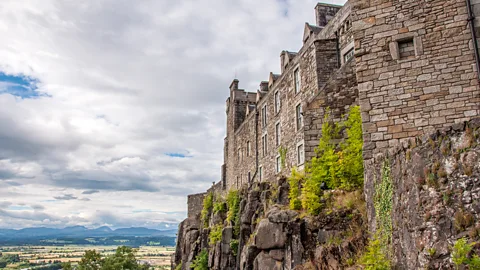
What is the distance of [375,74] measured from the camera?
12.1 metres

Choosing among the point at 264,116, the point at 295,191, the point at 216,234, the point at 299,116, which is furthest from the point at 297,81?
the point at 216,234

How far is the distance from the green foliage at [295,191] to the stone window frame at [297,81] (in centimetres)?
774

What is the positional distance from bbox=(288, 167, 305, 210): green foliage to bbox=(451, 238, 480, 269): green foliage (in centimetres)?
913

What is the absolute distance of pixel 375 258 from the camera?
9648 mm

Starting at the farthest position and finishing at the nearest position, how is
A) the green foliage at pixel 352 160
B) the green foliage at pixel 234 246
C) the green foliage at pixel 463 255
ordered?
the green foliage at pixel 234 246
the green foliage at pixel 352 160
the green foliage at pixel 463 255

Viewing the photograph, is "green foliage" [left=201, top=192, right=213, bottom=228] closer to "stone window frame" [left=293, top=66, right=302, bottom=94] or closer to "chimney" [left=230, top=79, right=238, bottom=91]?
"chimney" [left=230, top=79, right=238, bottom=91]

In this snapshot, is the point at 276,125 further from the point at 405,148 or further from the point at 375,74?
the point at 405,148

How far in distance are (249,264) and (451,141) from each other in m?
11.0

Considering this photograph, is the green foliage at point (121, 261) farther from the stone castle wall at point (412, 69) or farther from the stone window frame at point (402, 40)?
the stone window frame at point (402, 40)

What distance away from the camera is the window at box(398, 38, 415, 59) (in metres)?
11.9

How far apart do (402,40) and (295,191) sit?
6.98 metres

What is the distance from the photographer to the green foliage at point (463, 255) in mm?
6398

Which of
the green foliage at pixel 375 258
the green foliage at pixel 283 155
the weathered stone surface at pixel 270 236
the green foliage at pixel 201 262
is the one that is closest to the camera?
the green foliage at pixel 375 258

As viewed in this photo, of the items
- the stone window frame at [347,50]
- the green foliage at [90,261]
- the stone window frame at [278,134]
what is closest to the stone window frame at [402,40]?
the stone window frame at [347,50]
